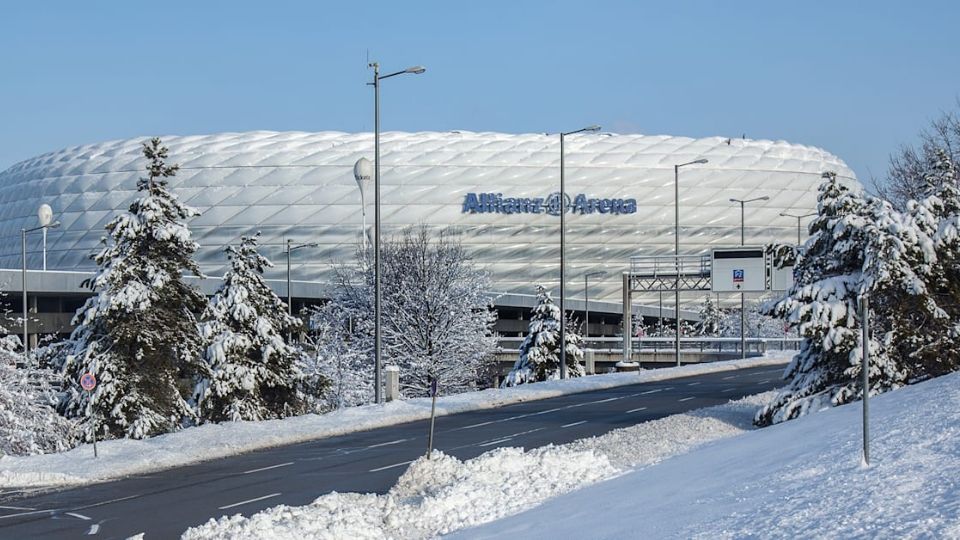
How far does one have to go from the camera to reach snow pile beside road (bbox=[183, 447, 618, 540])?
12.5 meters

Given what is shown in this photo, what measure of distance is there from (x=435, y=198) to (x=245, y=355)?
8259 centimetres

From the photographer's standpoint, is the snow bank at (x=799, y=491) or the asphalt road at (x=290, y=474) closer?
the snow bank at (x=799, y=491)

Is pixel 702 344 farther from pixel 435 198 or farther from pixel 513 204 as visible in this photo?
pixel 435 198

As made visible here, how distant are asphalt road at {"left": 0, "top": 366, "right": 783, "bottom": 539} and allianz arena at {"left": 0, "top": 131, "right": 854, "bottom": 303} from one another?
3397 inches

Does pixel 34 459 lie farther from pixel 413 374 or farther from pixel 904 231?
pixel 413 374

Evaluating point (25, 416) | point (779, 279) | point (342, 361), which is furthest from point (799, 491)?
point (779, 279)

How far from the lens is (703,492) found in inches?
455

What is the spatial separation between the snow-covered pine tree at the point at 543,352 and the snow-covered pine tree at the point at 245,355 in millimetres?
16596

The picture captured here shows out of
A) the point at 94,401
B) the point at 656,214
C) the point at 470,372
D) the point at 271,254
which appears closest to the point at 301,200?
the point at 271,254

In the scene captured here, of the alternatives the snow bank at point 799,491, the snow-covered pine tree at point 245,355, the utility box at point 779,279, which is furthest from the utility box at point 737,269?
the snow bank at point 799,491

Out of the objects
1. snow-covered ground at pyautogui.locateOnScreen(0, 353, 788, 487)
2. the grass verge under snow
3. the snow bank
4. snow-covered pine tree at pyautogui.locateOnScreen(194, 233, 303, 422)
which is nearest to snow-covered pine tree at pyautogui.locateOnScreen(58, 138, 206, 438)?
snow-covered pine tree at pyautogui.locateOnScreen(194, 233, 303, 422)

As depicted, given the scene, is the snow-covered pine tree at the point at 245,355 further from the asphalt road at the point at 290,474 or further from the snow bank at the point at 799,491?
the snow bank at the point at 799,491

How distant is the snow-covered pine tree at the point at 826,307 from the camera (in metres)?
22.2

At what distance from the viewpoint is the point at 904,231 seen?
71.7 ft
